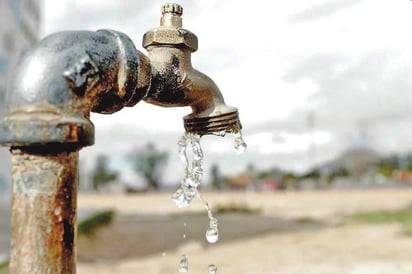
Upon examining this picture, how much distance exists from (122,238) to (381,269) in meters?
4.68

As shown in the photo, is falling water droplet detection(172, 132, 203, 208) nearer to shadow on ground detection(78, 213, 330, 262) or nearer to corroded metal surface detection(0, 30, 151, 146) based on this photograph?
corroded metal surface detection(0, 30, 151, 146)

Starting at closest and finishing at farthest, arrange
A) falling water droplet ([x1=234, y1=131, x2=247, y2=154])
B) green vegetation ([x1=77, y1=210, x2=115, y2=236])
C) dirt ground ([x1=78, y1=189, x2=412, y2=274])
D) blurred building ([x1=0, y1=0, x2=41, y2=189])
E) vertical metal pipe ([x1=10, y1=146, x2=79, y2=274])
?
vertical metal pipe ([x1=10, y1=146, x2=79, y2=274]) → falling water droplet ([x1=234, y1=131, x2=247, y2=154]) → dirt ground ([x1=78, y1=189, x2=412, y2=274]) → green vegetation ([x1=77, y1=210, x2=115, y2=236]) → blurred building ([x1=0, y1=0, x2=41, y2=189])

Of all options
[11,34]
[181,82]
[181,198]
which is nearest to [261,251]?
[181,198]

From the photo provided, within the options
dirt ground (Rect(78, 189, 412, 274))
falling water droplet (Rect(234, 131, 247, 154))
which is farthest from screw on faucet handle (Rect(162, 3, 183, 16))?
dirt ground (Rect(78, 189, 412, 274))

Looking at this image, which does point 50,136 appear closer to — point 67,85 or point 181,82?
point 67,85


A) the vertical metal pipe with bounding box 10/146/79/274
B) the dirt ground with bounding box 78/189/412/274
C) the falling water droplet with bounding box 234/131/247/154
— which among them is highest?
the falling water droplet with bounding box 234/131/247/154

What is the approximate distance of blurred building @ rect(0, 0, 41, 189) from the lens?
31.4 ft

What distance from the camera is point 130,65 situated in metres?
0.88

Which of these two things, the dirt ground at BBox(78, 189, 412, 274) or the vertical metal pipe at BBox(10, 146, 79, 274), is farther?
the dirt ground at BBox(78, 189, 412, 274)

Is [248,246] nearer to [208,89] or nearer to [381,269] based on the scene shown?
[381,269]

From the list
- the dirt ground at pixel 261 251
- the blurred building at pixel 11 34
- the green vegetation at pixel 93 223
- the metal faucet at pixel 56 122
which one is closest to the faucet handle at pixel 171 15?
the metal faucet at pixel 56 122

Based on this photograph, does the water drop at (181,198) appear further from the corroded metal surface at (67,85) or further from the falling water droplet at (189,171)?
the corroded metal surface at (67,85)

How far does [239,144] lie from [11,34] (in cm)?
1004

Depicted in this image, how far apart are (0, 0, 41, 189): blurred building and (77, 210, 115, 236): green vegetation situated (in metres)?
1.83
